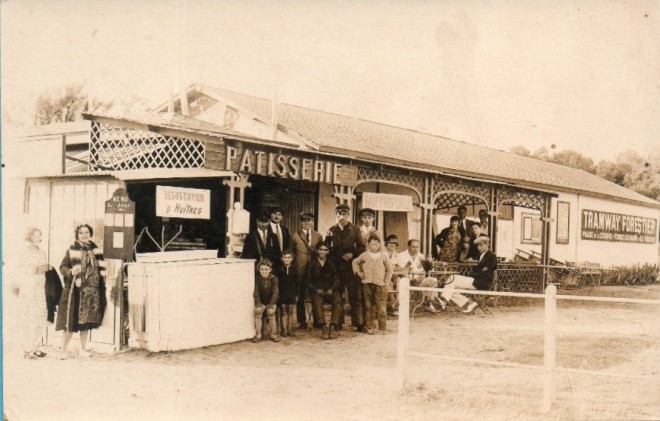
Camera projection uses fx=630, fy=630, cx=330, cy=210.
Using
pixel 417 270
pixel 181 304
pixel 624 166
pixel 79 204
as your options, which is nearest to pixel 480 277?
pixel 417 270

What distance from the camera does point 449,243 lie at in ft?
32.0

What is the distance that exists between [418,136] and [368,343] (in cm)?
283

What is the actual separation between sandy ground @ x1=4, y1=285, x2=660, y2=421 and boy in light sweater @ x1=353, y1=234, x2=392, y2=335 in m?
0.60

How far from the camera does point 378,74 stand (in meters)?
6.98

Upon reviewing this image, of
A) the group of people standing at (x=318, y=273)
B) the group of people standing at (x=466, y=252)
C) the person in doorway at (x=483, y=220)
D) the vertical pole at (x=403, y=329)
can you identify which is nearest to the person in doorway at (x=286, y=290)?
the group of people standing at (x=318, y=273)

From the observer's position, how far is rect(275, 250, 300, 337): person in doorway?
7.91m

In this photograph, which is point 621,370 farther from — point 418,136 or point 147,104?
point 147,104

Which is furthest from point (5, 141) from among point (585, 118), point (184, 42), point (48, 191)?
point (585, 118)

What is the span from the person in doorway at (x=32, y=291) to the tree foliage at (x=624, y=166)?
540cm

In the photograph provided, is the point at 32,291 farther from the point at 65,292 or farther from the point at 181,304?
the point at 181,304

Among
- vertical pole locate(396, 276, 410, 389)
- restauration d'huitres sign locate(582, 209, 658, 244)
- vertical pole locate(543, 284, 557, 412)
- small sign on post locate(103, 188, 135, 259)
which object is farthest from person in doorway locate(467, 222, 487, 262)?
small sign on post locate(103, 188, 135, 259)

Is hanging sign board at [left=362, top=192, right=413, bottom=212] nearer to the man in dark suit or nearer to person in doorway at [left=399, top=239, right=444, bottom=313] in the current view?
person in doorway at [left=399, top=239, right=444, bottom=313]

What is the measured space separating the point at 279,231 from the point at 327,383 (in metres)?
2.57

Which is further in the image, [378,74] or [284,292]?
[284,292]
